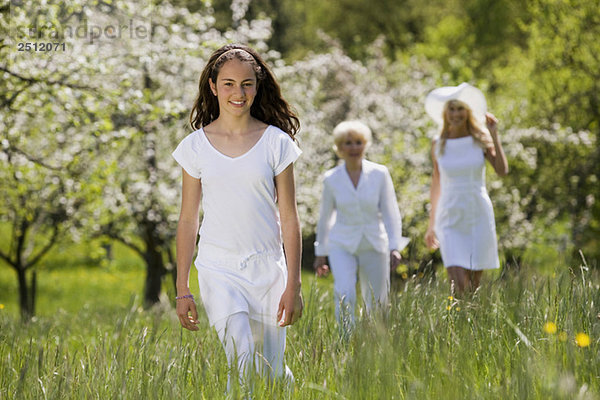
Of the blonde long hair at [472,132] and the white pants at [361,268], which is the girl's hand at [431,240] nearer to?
the white pants at [361,268]

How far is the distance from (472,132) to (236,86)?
354 centimetres

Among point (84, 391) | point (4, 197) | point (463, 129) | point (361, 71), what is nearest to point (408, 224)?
point (361, 71)

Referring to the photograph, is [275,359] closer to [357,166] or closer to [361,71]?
[357,166]

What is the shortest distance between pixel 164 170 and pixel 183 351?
33.6 feet

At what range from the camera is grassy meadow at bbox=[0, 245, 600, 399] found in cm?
321

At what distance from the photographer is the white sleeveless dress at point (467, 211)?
696cm

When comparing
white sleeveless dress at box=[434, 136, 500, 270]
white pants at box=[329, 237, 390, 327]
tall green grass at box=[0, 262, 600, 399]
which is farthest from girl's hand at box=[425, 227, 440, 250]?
tall green grass at box=[0, 262, 600, 399]

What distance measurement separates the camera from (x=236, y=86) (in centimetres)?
403

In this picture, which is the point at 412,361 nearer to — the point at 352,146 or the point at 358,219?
the point at 358,219

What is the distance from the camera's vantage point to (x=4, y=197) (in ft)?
44.8

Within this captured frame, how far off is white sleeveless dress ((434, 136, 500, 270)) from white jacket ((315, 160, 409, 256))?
413 millimetres

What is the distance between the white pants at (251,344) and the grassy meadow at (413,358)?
9 cm

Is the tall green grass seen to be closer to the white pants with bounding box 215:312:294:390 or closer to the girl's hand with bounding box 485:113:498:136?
the white pants with bounding box 215:312:294:390

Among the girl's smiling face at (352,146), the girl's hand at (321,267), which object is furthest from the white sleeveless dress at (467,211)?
the girl's hand at (321,267)
